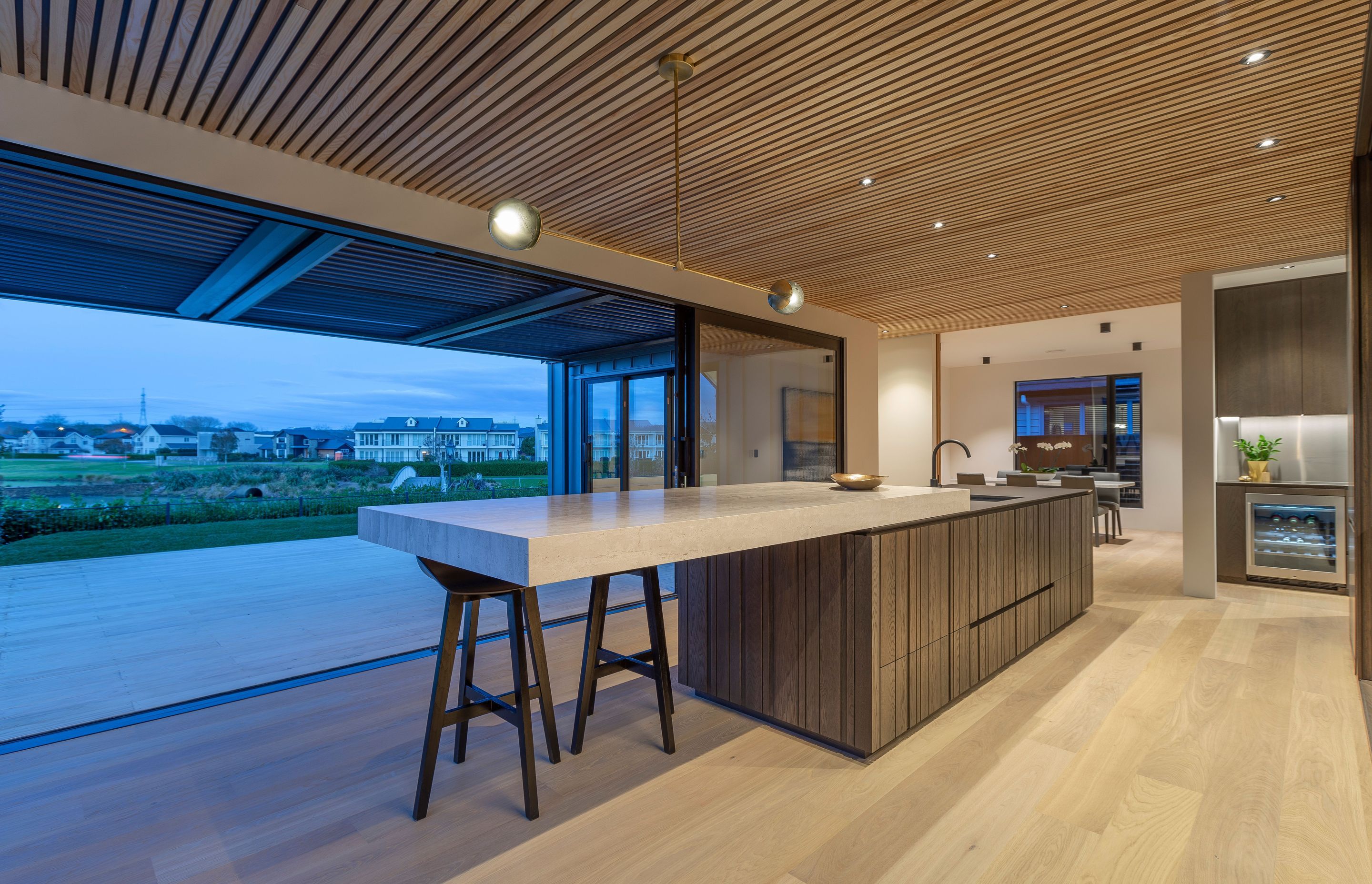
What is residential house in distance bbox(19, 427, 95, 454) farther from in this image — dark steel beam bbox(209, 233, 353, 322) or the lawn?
dark steel beam bbox(209, 233, 353, 322)

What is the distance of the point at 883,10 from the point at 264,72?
213 centimetres

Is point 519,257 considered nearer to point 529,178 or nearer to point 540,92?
point 529,178

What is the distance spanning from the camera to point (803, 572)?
241 centimetres

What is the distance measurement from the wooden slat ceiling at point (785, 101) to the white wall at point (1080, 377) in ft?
15.0

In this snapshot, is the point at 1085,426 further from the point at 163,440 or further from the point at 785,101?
the point at 163,440

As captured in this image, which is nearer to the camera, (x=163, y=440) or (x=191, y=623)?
(x=191, y=623)

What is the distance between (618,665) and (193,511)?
832cm

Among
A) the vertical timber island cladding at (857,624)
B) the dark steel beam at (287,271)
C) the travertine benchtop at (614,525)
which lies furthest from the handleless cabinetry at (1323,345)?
the dark steel beam at (287,271)

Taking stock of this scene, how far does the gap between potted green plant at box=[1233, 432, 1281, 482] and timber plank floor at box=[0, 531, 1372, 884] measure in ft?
9.50

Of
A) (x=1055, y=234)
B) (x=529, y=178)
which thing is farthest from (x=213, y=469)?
(x=1055, y=234)

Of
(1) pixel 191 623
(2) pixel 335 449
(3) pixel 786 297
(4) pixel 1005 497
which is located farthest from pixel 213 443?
(4) pixel 1005 497

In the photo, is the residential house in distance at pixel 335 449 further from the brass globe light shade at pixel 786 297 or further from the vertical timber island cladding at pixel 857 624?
the brass globe light shade at pixel 786 297

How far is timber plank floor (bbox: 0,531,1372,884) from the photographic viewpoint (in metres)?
1.68

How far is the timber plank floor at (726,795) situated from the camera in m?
1.68
